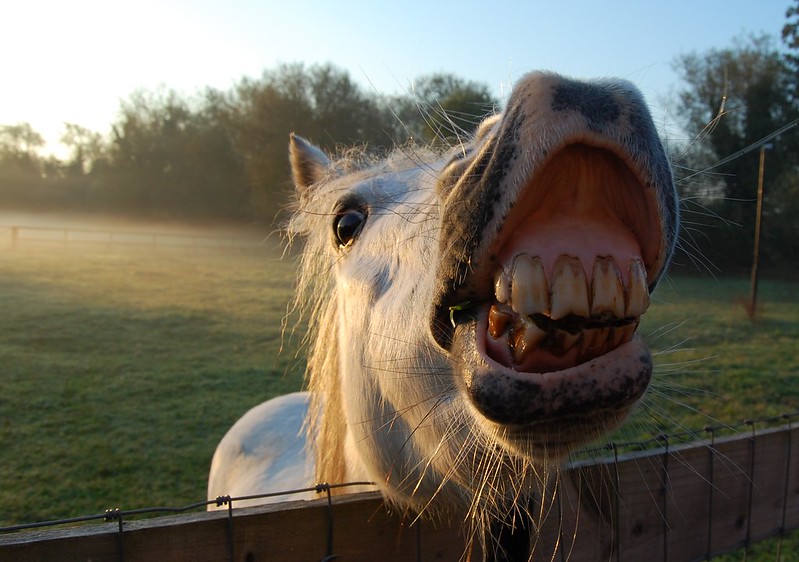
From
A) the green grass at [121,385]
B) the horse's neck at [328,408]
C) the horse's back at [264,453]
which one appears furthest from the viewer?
the green grass at [121,385]

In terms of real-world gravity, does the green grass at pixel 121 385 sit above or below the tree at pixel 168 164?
below

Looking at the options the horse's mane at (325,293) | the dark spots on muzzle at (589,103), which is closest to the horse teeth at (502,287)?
the dark spots on muzzle at (589,103)

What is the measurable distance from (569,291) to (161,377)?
7.31 meters

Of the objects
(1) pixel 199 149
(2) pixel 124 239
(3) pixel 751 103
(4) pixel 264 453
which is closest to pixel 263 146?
(1) pixel 199 149

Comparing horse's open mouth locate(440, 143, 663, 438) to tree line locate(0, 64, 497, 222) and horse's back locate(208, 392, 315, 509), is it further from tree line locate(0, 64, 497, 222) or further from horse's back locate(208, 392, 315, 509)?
tree line locate(0, 64, 497, 222)

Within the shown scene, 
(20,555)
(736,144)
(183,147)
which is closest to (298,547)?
(20,555)

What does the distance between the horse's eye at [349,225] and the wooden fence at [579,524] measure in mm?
793

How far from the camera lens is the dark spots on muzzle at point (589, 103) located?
915mm

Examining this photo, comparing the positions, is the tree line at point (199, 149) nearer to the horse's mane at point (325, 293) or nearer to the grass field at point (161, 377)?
the grass field at point (161, 377)

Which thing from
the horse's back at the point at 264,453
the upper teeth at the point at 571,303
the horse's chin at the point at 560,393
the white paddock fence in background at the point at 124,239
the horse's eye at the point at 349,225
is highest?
the horse's eye at the point at 349,225

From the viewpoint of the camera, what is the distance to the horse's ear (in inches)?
100

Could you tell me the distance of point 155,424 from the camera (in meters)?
5.77

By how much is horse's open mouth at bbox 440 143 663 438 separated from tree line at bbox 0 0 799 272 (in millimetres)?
10477

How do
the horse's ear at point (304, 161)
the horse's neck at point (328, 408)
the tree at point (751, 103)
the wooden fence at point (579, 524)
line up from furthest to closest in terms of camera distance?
1. the tree at point (751, 103)
2. the horse's ear at point (304, 161)
3. the horse's neck at point (328, 408)
4. the wooden fence at point (579, 524)
